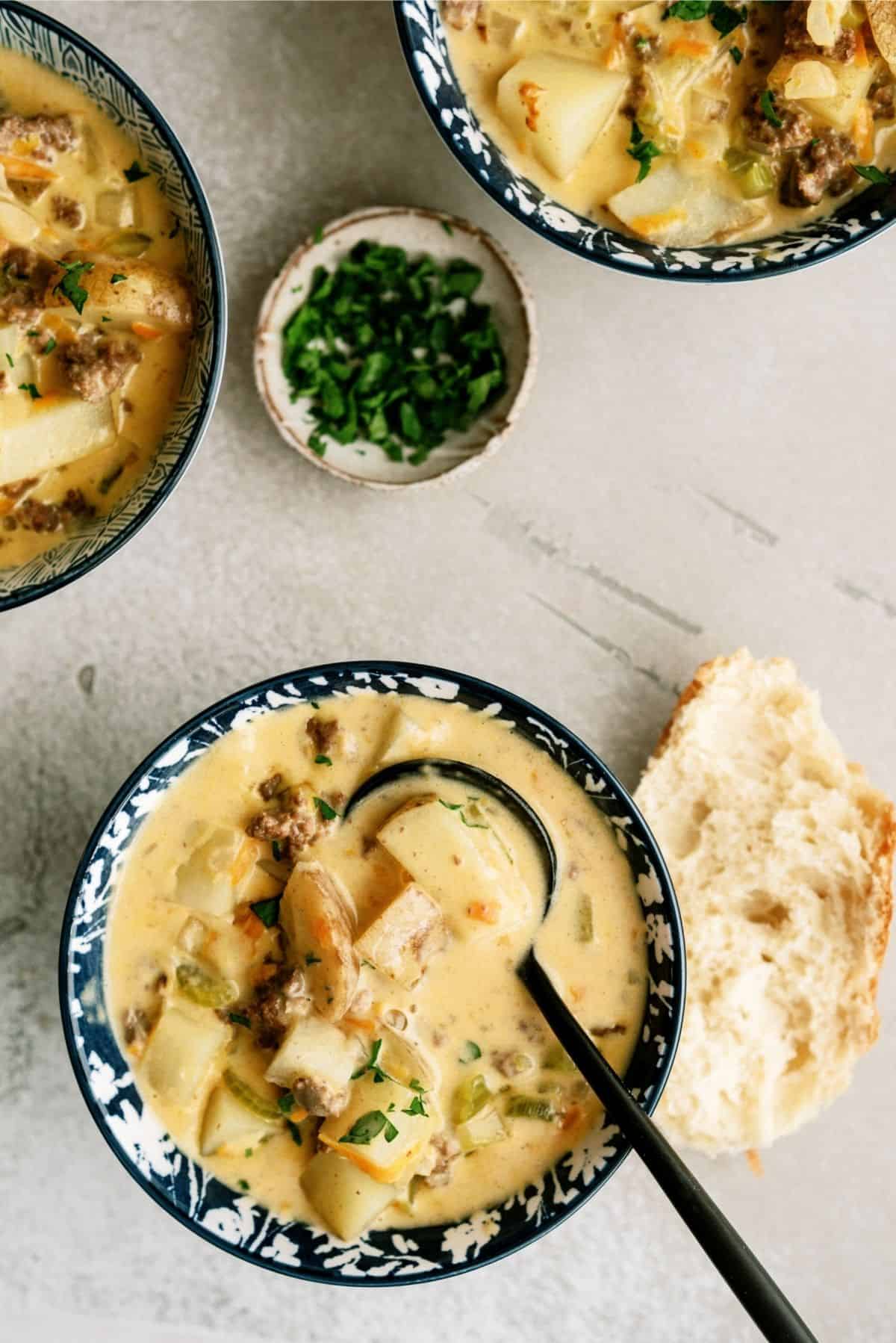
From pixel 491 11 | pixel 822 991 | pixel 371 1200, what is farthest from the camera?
pixel 822 991

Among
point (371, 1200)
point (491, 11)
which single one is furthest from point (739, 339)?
point (371, 1200)

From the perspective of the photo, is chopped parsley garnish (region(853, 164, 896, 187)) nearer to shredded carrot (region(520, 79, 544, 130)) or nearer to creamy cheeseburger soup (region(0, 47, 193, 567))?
shredded carrot (region(520, 79, 544, 130))

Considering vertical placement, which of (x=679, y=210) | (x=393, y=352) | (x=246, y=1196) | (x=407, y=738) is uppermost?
(x=679, y=210)

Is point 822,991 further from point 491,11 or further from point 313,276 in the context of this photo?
point 491,11

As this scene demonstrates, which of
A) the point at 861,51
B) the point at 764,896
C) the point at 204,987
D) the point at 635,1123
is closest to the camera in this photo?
the point at 635,1123

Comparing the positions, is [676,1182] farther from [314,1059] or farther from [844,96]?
[844,96]

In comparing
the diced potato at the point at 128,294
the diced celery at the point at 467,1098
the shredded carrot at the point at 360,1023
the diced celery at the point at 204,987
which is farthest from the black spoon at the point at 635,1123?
the diced potato at the point at 128,294

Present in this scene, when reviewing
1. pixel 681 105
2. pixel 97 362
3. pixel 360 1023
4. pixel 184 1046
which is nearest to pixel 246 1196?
pixel 184 1046
